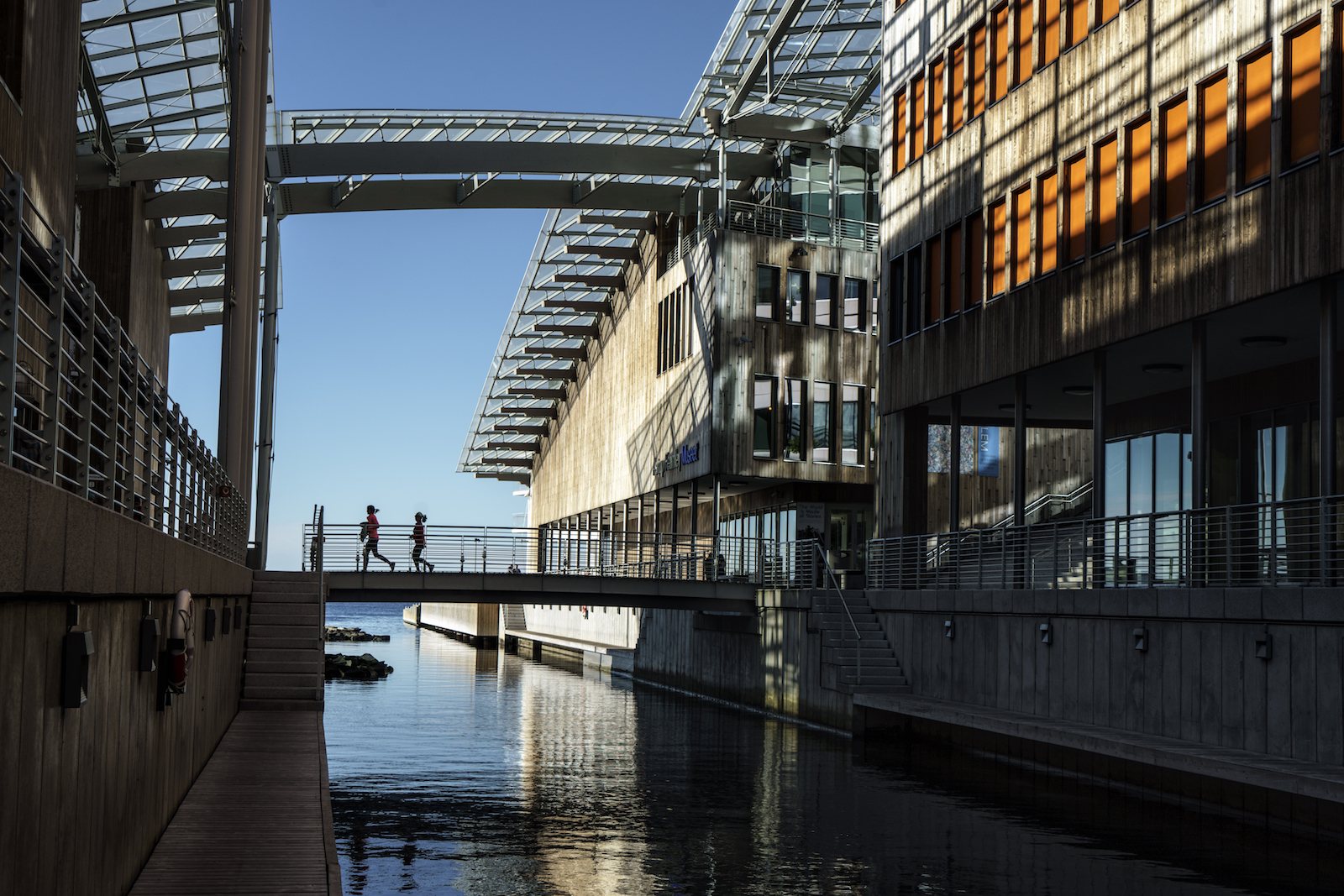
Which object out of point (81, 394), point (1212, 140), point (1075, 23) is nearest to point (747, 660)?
point (1075, 23)

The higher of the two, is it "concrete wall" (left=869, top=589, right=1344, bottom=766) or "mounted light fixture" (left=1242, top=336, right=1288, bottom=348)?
"mounted light fixture" (left=1242, top=336, right=1288, bottom=348)

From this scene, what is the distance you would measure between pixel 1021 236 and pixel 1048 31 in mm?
3514

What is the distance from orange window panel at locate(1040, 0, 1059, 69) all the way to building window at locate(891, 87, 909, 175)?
613 cm

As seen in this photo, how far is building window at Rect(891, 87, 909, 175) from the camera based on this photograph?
30797mm

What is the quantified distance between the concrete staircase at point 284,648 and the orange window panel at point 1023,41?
50.0 ft

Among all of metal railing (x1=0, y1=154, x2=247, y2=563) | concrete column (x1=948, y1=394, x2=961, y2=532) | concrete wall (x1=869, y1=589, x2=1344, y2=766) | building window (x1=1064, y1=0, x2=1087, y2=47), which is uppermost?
building window (x1=1064, y1=0, x2=1087, y2=47)

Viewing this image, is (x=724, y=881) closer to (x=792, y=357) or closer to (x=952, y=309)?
(x=952, y=309)

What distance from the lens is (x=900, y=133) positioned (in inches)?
1219

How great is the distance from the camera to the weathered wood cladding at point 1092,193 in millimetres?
17797

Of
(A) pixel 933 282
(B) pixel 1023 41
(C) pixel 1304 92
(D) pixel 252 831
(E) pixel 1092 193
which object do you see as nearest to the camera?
(D) pixel 252 831

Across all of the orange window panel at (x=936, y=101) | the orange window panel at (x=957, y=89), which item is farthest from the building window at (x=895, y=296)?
the orange window panel at (x=957, y=89)

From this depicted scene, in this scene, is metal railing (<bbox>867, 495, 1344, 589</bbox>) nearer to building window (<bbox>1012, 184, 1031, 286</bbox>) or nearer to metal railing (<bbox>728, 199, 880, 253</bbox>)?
building window (<bbox>1012, 184, 1031, 286</bbox>)

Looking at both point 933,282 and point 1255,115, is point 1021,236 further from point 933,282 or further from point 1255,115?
point 1255,115

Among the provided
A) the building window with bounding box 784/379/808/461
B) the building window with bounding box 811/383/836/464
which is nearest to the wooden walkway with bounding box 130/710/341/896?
the building window with bounding box 784/379/808/461
